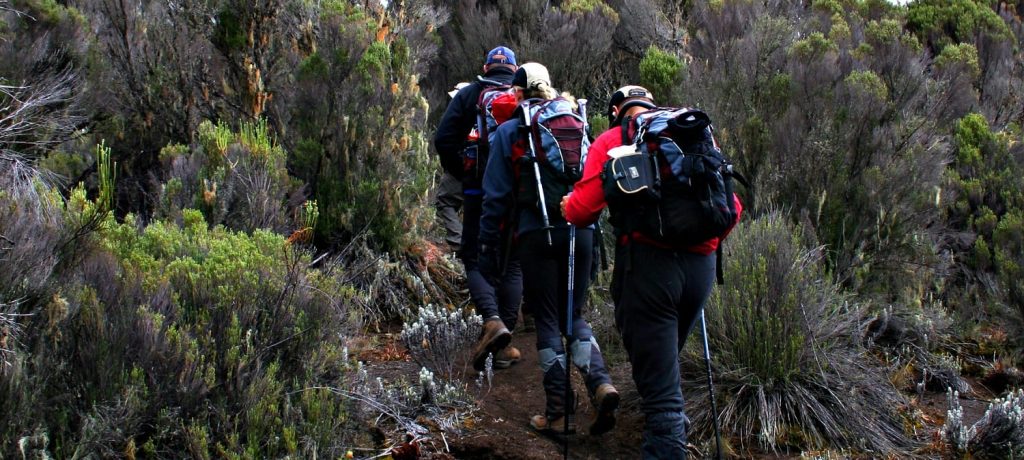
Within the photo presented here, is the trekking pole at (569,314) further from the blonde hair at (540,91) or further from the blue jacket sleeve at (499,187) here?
the blonde hair at (540,91)

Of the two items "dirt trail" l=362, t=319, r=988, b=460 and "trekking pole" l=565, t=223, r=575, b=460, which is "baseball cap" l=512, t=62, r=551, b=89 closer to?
"trekking pole" l=565, t=223, r=575, b=460

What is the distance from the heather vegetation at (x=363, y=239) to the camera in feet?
12.1

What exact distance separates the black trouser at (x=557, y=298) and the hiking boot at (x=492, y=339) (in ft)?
1.94

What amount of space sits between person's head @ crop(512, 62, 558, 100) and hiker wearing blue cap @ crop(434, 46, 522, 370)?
2.29 ft

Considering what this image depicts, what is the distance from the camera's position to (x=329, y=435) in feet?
13.0

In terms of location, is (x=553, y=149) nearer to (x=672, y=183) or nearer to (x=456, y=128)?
(x=672, y=183)

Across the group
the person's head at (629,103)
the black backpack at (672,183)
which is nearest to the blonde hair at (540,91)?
the person's head at (629,103)

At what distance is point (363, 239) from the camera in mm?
6930

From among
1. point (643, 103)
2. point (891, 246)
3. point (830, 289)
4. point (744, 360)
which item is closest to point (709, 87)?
point (891, 246)

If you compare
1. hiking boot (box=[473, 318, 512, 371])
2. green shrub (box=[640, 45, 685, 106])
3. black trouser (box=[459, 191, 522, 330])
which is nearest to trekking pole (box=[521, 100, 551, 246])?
black trouser (box=[459, 191, 522, 330])

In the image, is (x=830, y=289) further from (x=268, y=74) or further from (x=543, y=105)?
(x=268, y=74)

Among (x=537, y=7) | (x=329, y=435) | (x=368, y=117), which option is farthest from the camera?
(x=537, y=7)

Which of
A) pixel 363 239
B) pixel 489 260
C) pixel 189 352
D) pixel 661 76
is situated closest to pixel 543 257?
pixel 489 260

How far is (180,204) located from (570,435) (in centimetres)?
300
